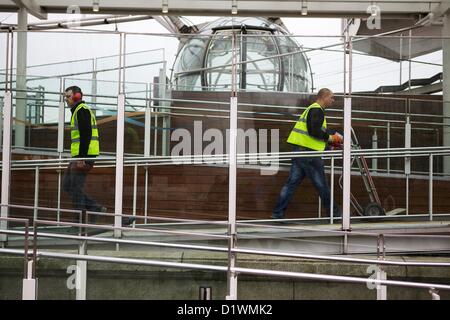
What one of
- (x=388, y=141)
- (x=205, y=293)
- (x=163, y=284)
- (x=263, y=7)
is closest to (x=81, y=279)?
(x=163, y=284)

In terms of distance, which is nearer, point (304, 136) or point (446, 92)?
point (304, 136)

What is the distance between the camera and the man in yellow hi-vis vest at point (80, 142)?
8539 millimetres

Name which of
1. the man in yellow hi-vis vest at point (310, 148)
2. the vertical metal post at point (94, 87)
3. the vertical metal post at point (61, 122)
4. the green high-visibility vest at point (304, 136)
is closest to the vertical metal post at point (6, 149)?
the vertical metal post at point (61, 122)

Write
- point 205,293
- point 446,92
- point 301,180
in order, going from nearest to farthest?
point 205,293 → point 301,180 → point 446,92

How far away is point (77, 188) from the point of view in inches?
336

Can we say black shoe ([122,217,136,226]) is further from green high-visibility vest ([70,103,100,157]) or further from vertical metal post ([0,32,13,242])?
vertical metal post ([0,32,13,242])

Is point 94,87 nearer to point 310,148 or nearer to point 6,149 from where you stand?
point 6,149

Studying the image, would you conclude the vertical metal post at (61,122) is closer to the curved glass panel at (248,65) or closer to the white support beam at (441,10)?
the curved glass panel at (248,65)

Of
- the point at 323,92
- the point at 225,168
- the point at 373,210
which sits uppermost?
the point at 323,92

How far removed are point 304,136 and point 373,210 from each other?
45.3 inches

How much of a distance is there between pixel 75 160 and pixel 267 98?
228cm
